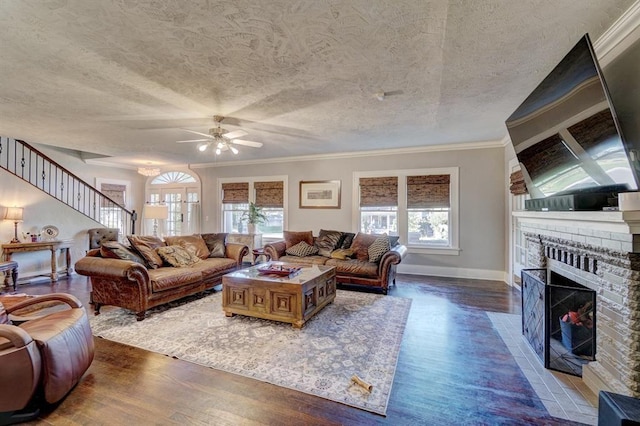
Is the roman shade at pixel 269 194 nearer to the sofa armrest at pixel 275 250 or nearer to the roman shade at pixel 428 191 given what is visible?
the sofa armrest at pixel 275 250

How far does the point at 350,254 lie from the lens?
16.8ft

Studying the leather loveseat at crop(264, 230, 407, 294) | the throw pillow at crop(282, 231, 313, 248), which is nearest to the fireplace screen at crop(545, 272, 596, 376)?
the leather loveseat at crop(264, 230, 407, 294)

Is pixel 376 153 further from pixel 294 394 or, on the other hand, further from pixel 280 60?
pixel 294 394

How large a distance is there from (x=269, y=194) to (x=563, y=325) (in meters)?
5.90

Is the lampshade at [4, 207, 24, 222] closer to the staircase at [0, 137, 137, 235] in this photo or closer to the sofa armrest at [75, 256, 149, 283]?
the staircase at [0, 137, 137, 235]

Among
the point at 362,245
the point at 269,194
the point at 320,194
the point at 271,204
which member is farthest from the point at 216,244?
the point at 362,245

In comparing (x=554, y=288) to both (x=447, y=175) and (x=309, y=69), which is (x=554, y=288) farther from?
(x=447, y=175)

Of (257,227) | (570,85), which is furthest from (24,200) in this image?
(570,85)

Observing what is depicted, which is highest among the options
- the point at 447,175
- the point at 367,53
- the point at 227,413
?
the point at 367,53

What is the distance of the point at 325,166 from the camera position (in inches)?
259

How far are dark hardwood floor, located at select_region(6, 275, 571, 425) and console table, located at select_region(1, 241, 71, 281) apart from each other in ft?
11.8

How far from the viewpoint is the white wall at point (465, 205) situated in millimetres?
5293

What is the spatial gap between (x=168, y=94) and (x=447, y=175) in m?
4.91

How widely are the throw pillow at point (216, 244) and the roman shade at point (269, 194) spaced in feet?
6.08
